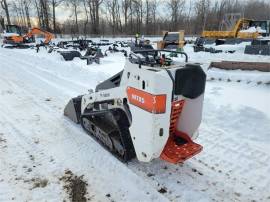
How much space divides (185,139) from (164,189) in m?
0.83

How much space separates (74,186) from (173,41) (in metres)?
16.0

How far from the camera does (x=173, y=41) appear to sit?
60.1 feet

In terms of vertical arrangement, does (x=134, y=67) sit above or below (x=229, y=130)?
above

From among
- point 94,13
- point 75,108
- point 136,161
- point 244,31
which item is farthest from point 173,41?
point 94,13

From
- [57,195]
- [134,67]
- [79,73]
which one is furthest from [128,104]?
[79,73]

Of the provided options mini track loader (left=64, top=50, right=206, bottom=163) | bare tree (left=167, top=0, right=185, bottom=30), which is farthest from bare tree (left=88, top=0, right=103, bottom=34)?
mini track loader (left=64, top=50, right=206, bottom=163)

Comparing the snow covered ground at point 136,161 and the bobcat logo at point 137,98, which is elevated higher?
the bobcat logo at point 137,98

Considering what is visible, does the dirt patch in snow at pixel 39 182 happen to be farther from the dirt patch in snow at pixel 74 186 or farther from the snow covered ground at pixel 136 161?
the dirt patch in snow at pixel 74 186

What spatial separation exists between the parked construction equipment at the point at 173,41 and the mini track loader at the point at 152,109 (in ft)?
45.8

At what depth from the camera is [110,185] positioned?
3.50 meters

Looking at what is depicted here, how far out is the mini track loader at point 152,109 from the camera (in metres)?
3.15

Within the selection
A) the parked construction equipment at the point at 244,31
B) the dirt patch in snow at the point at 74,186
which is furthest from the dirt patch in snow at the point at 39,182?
the parked construction equipment at the point at 244,31

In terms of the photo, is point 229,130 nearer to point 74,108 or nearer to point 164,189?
point 164,189

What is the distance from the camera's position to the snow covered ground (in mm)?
3378
